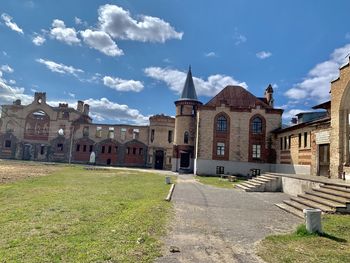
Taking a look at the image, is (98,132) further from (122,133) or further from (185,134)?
(185,134)

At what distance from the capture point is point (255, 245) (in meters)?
6.92

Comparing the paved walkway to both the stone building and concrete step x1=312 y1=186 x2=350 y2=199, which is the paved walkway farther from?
the stone building

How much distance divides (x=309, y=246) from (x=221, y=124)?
2831cm

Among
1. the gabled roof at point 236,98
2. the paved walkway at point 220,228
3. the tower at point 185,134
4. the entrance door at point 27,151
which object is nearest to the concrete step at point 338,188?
the paved walkway at point 220,228

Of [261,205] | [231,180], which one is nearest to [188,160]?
[231,180]

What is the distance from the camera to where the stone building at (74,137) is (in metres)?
53.3

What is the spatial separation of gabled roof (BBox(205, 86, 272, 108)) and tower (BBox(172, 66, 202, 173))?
455cm

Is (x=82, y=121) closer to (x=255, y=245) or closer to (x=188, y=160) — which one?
(x=188, y=160)

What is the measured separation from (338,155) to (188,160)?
83.5ft

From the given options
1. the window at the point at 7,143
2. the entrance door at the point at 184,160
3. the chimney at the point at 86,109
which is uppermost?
the chimney at the point at 86,109

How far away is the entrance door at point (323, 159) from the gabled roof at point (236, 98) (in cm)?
1560

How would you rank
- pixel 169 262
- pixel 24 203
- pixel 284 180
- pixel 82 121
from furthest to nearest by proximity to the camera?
pixel 82 121 → pixel 284 180 → pixel 24 203 → pixel 169 262

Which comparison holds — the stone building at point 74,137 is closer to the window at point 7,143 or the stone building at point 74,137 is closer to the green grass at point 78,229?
the window at point 7,143

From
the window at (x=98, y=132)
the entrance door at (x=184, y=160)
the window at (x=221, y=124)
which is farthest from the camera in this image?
the window at (x=98, y=132)
